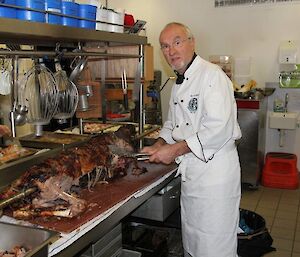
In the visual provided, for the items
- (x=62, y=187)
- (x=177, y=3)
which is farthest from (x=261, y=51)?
(x=62, y=187)

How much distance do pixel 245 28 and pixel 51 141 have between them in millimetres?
3289

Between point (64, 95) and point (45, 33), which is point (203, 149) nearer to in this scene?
point (64, 95)

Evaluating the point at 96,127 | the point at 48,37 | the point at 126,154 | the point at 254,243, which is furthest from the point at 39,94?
the point at 254,243

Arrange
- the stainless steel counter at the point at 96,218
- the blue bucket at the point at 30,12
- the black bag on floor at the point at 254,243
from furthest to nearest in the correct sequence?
the black bag on floor at the point at 254,243 < the blue bucket at the point at 30,12 < the stainless steel counter at the point at 96,218

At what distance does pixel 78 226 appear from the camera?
129cm

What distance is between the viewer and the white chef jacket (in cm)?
183

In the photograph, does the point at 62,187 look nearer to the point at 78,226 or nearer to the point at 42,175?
the point at 42,175

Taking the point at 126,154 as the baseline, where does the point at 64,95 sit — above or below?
above

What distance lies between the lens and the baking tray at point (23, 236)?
1127 mm

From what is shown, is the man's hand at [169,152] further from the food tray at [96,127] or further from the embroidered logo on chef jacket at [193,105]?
the food tray at [96,127]

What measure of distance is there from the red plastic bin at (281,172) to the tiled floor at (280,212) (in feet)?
0.27

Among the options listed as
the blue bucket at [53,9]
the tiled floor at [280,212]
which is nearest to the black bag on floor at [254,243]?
the tiled floor at [280,212]

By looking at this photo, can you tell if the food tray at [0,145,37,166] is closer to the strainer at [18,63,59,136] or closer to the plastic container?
the strainer at [18,63,59,136]

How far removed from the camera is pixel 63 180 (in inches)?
59.9
